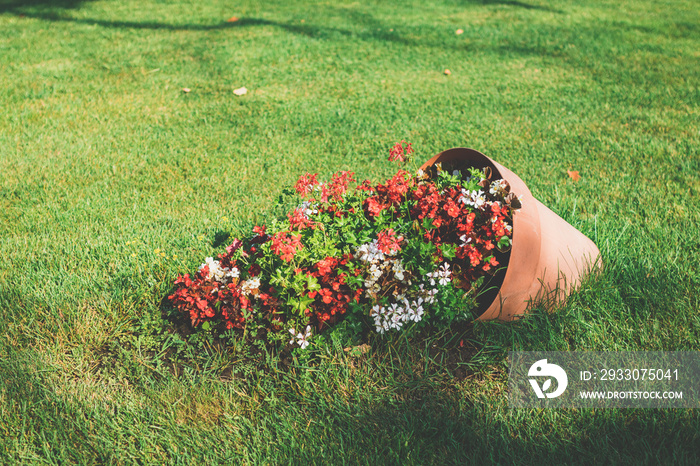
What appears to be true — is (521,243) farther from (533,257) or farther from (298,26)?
(298,26)

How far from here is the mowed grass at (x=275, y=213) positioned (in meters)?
1.72

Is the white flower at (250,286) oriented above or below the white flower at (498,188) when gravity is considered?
below

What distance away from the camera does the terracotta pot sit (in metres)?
1.82

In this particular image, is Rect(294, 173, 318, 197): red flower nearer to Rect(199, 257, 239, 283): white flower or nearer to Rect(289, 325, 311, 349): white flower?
Rect(199, 257, 239, 283): white flower

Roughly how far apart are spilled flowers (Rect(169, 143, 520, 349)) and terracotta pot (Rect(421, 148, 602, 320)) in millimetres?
59

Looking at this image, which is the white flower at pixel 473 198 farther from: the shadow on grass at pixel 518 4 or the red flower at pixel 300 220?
the shadow on grass at pixel 518 4

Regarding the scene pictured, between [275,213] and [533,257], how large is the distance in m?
1.57

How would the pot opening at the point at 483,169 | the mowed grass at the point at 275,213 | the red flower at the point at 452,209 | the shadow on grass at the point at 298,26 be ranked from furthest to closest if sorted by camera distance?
1. the shadow on grass at the point at 298,26
2. the pot opening at the point at 483,169
3. the red flower at the point at 452,209
4. the mowed grass at the point at 275,213

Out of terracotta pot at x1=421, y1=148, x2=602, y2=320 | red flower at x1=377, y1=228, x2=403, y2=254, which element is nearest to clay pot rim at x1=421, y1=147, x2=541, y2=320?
terracotta pot at x1=421, y1=148, x2=602, y2=320

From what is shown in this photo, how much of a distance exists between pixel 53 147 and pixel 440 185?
3.14 metres

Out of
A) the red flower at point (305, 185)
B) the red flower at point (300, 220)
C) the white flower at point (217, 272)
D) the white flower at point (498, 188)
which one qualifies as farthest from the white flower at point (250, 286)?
the white flower at point (498, 188)

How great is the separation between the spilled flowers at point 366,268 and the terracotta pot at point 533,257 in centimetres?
6

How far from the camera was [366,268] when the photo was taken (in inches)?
75.4

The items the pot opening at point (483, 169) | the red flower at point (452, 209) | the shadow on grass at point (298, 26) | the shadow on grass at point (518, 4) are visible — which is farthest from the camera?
the shadow on grass at point (518, 4)
